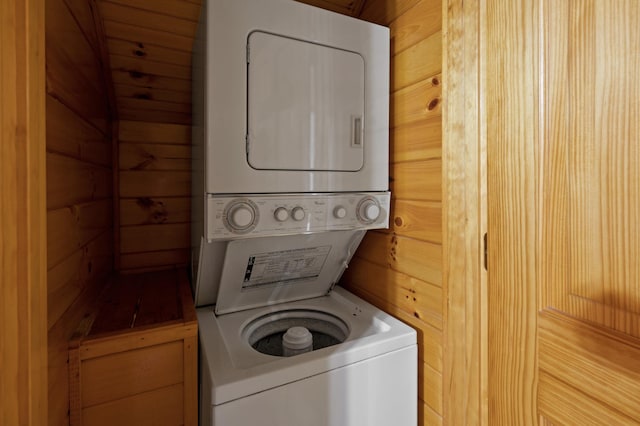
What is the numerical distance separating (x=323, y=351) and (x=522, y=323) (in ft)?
2.06

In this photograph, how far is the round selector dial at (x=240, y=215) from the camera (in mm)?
1101

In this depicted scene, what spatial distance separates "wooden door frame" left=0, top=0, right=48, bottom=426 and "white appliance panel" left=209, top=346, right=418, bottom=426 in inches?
19.1

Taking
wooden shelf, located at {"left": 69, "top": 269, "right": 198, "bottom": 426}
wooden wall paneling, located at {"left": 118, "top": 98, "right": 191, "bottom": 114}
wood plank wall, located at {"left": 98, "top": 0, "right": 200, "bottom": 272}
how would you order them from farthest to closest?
1. wooden wall paneling, located at {"left": 118, "top": 98, "right": 191, "bottom": 114}
2. wood plank wall, located at {"left": 98, "top": 0, "right": 200, "bottom": 272}
3. wooden shelf, located at {"left": 69, "top": 269, "right": 198, "bottom": 426}

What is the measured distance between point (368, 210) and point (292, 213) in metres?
0.35

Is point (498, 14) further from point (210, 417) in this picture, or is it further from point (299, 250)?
point (210, 417)

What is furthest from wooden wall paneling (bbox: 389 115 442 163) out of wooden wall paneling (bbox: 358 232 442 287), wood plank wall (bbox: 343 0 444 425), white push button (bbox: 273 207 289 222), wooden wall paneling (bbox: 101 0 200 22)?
wooden wall paneling (bbox: 101 0 200 22)

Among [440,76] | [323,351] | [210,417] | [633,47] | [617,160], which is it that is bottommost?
[210,417]

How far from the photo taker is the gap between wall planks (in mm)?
1769

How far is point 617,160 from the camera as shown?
0.60 meters

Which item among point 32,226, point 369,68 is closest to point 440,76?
point 369,68

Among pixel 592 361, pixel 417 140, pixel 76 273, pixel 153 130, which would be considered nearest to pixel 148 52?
pixel 153 130

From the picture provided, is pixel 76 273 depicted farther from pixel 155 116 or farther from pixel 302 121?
pixel 155 116

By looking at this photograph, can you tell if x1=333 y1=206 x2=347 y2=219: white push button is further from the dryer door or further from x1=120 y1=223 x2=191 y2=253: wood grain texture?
x1=120 y1=223 x2=191 y2=253: wood grain texture

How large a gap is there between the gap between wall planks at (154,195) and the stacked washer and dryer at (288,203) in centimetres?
59
